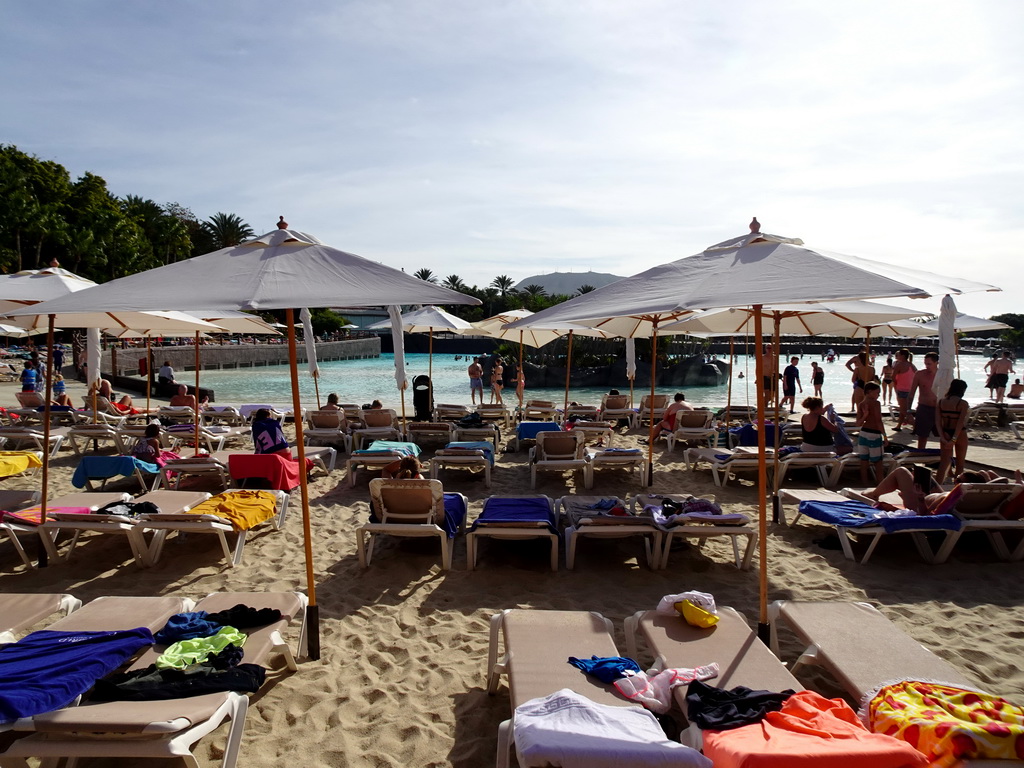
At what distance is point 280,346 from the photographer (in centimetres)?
4794

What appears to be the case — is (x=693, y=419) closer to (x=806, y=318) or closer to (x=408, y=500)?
(x=806, y=318)

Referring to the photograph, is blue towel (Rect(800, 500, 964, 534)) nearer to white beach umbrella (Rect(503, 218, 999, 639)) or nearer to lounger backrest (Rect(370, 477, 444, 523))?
white beach umbrella (Rect(503, 218, 999, 639))

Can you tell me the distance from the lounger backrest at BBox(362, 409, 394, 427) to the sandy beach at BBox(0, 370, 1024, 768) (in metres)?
3.56

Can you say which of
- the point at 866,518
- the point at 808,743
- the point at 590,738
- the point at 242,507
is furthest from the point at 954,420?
the point at 242,507

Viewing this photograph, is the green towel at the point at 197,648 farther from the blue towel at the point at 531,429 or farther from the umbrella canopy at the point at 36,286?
the blue towel at the point at 531,429

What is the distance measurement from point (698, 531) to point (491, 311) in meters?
62.8

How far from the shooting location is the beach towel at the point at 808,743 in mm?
2131

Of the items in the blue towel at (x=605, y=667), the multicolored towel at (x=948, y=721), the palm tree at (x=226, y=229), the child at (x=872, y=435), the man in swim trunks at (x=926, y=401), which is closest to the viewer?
the multicolored towel at (x=948, y=721)

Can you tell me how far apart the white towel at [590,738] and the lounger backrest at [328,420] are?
328 inches

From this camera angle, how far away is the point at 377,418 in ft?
34.8

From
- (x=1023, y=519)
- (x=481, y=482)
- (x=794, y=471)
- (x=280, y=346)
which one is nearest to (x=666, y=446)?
(x=794, y=471)

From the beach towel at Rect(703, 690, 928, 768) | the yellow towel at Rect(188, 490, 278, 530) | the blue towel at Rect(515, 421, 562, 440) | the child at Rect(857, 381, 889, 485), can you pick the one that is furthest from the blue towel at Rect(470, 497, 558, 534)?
the child at Rect(857, 381, 889, 485)

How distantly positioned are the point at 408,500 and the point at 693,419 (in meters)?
6.52

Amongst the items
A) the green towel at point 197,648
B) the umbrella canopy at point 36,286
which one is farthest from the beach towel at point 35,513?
the green towel at point 197,648
